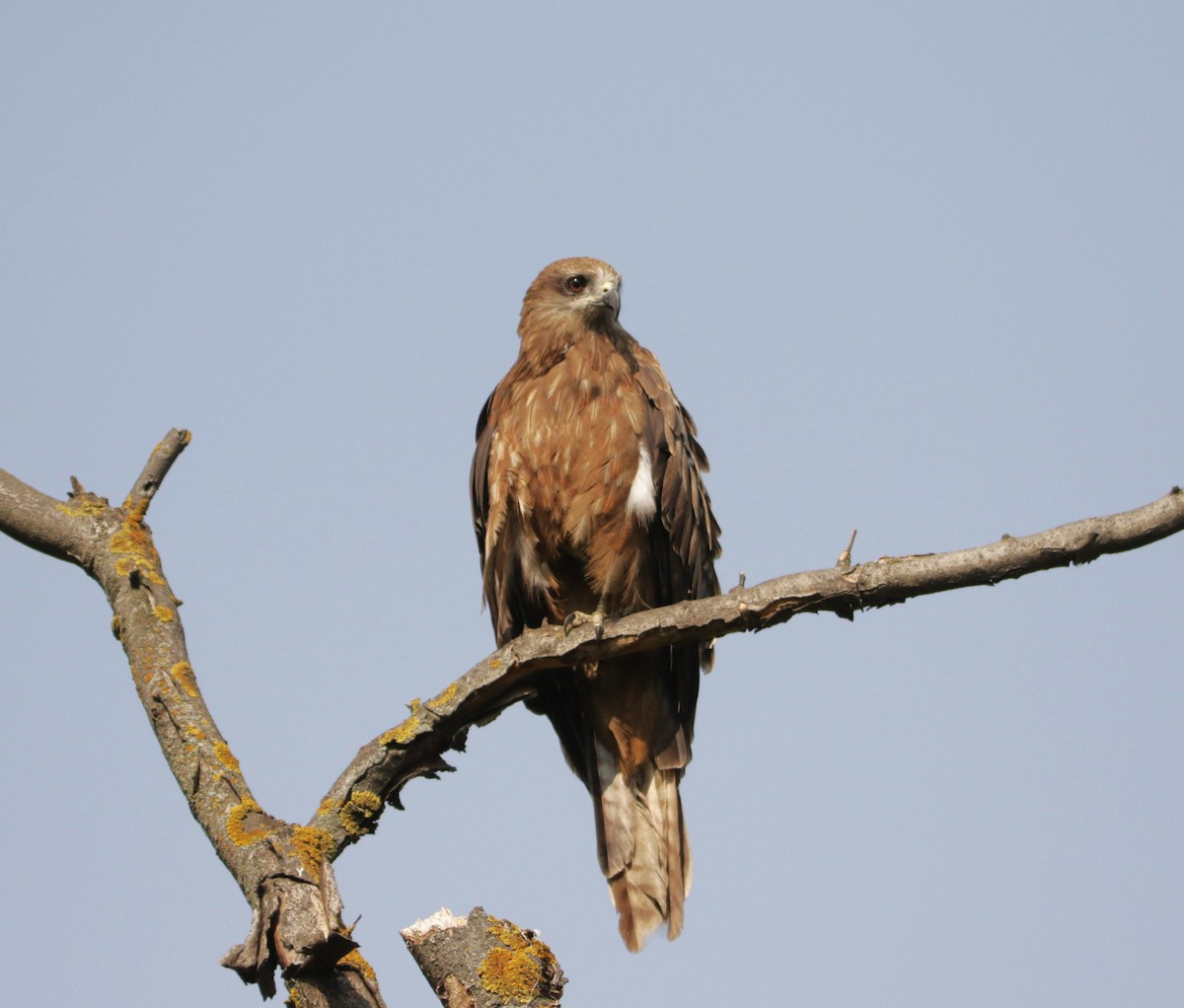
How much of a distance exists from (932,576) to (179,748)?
235cm

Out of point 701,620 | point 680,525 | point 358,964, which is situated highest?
point 680,525

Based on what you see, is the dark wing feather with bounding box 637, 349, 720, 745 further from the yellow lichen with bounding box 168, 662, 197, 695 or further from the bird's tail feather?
the yellow lichen with bounding box 168, 662, 197, 695

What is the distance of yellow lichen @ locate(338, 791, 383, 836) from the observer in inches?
156

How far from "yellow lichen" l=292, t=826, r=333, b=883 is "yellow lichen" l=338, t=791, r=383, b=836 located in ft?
0.37

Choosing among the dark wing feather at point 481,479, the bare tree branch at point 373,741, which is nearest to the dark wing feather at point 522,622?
the dark wing feather at point 481,479

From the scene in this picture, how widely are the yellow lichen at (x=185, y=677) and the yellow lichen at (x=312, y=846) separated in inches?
24.0

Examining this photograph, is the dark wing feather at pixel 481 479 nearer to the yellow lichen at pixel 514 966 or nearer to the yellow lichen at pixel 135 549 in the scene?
the yellow lichen at pixel 135 549

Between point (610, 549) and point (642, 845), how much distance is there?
4.23 feet

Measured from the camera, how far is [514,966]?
3873 millimetres

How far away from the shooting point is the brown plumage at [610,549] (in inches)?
214

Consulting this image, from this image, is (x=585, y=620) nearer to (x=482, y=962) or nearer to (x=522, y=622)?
(x=522, y=622)

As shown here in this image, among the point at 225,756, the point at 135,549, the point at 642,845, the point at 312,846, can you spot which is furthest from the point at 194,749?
the point at 642,845

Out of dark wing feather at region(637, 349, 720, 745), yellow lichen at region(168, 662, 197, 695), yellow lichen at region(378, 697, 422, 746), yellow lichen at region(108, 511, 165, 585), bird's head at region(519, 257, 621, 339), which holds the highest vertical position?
bird's head at region(519, 257, 621, 339)

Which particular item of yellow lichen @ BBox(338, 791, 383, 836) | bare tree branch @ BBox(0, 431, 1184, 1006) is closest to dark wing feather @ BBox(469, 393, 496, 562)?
bare tree branch @ BBox(0, 431, 1184, 1006)
